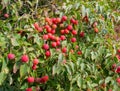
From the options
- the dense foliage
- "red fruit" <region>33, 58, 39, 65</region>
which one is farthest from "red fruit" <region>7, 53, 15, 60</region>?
"red fruit" <region>33, 58, 39, 65</region>

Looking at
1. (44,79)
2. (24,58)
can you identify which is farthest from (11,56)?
(44,79)

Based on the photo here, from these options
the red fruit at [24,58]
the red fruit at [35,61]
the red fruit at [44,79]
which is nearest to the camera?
the red fruit at [24,58]

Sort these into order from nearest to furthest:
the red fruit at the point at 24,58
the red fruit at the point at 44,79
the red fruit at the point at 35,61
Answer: the red fruit at the point at 24,58, the red fruit at the point at 35,61, the red fruit at the point at 44,79

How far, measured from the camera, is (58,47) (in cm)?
256

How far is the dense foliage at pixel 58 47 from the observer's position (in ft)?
7.70

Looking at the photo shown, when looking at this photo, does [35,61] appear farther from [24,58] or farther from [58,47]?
[58,47]

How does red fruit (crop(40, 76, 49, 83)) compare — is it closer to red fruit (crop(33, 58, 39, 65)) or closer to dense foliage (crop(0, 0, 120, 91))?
dense foliage (crop(0, 0, 120, 91))

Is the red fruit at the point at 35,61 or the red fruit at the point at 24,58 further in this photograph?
the red fruit at the point at 35,61

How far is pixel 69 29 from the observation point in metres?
2.65

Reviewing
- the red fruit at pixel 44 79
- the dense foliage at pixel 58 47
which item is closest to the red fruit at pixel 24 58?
the dense foliage at pixel 58 47

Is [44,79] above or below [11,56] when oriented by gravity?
below

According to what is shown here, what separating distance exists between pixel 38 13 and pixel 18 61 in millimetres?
572

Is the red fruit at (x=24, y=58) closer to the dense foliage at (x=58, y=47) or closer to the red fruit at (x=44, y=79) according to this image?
the dense foliage at (x=58, y=47)

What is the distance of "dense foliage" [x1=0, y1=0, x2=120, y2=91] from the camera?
7.70 ft
